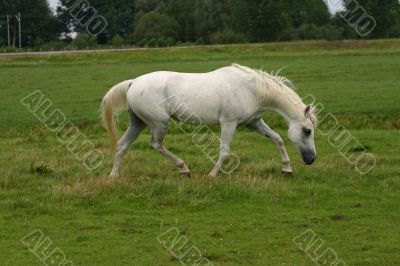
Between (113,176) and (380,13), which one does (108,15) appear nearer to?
(380,13)

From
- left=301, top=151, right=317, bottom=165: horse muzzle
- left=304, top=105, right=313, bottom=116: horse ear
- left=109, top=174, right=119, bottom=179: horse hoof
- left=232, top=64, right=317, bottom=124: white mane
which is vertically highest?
left=232, top=64, right=317, bottom=124: white mane

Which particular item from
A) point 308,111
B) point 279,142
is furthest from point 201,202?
point 308,111

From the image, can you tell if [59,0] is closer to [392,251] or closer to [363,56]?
[363,56]

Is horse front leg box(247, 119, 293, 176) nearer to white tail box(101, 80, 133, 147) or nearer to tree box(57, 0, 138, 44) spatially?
white tail box(101, 80, 133, 147)

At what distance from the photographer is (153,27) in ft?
301

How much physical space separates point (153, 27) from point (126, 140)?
80224 mm

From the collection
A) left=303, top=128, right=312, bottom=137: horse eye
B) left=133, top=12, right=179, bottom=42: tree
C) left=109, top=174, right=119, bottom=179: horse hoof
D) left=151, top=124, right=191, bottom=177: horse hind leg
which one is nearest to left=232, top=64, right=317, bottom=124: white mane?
left=303, top=128, right=312, bottom=137: horse eye

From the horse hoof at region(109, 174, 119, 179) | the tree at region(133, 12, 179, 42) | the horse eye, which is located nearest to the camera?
the horse hoof at region(109, 174, 119, 179)

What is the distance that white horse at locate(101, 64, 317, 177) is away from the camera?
41.1 ft

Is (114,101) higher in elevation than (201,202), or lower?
higher

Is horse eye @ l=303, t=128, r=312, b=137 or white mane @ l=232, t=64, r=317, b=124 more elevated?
white mane @ l=232, t=64, r=317, b=124

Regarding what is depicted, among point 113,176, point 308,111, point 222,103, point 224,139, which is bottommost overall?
point 113,176


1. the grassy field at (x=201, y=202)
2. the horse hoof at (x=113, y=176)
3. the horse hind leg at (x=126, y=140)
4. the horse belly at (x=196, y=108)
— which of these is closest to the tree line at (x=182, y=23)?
the grassy field at (x=201, y=202)

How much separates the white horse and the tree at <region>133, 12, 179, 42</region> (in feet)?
258
